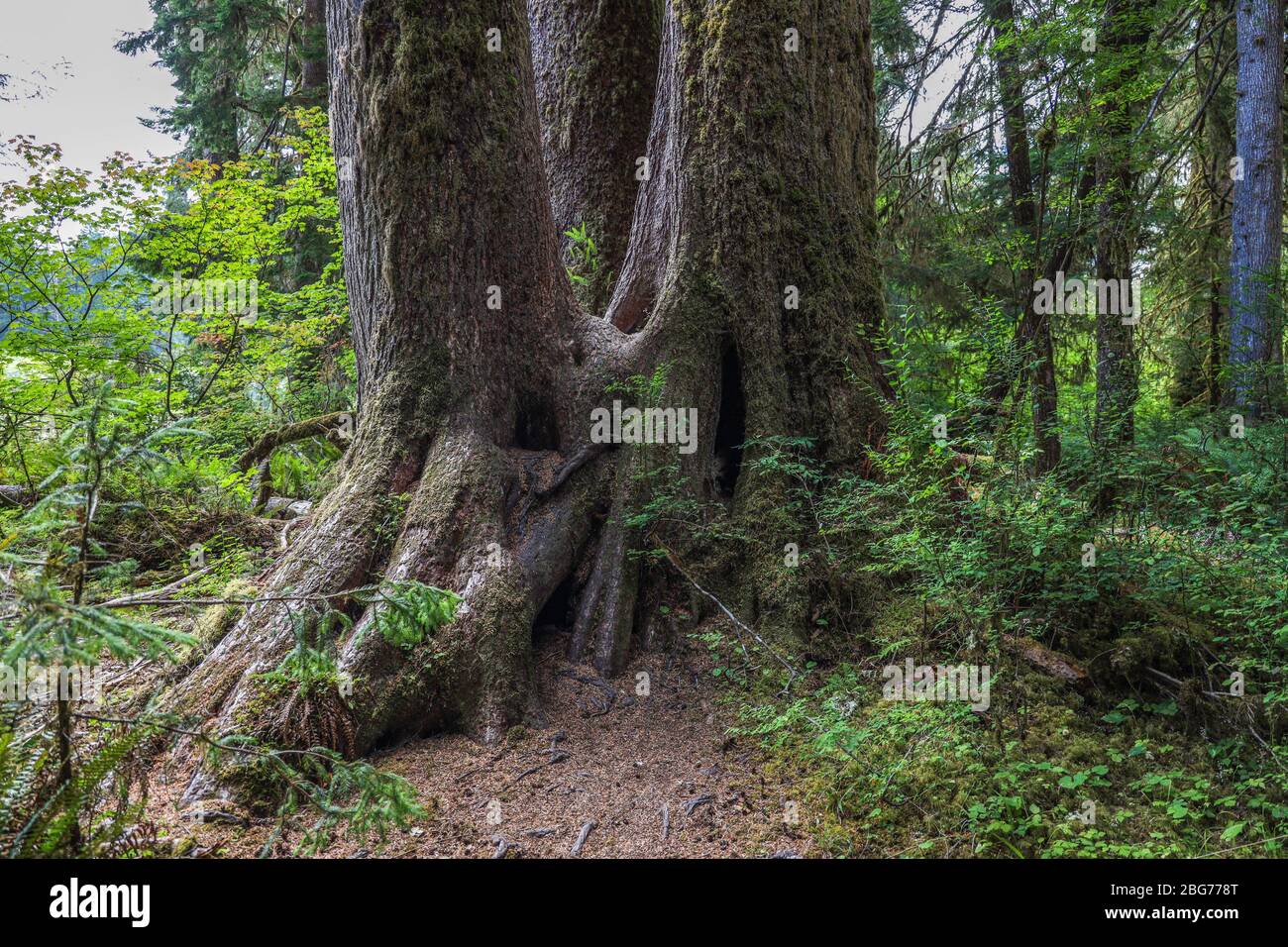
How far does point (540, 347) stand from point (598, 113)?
2840mm

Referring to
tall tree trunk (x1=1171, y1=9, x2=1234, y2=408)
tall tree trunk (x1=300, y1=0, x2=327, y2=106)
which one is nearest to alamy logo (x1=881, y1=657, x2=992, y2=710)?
tall tree trunk (x1=1171, y1=9, x2=1234, y2=408)

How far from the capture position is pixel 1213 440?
466 cm

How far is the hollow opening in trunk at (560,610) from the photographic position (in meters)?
4.33

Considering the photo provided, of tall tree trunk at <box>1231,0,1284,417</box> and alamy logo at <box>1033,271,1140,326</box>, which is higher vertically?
tall tree trunk at <box>1231,0,1284,417</box>

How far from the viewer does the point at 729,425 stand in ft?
16.1

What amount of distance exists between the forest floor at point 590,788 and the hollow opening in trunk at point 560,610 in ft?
1.04

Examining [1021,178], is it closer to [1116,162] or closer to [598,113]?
[1116,162]

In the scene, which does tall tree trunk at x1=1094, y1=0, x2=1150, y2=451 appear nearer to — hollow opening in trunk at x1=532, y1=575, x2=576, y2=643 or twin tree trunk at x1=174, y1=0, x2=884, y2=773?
twin tree trunk at x1=174, y1=0, x2=884, y2=773

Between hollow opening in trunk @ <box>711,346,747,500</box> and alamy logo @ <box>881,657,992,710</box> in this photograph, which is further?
hollow opening in trunk @ <box>711,346,747,500</box>

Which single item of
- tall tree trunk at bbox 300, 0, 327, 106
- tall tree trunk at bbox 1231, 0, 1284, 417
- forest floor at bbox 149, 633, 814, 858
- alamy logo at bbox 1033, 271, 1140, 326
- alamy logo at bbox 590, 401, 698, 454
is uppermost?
tall tree trunk at bbox 300, 0, 327, 106

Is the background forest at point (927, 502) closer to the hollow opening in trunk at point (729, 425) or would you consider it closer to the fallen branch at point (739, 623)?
the fallen branch at point (739, 623)

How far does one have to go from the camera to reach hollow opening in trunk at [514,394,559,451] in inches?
179
